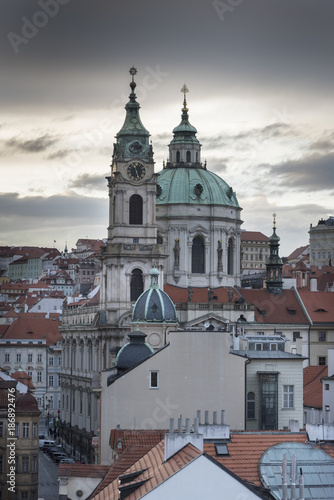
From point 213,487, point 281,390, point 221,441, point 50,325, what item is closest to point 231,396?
point 281,390

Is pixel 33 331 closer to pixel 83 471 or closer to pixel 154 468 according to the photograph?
pixel 83 471

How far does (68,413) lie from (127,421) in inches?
2666

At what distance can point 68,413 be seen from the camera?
128 metres

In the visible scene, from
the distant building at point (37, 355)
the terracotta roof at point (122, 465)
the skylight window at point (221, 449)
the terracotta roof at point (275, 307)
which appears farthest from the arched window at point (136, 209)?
the skylight window at point (221, 449)

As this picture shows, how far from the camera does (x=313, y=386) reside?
83.8 meters

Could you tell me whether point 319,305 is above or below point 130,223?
below

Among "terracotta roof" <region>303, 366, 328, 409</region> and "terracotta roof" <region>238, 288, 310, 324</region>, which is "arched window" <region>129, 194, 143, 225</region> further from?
"terracotta roof" <region>303, 366, 328, 409</region>

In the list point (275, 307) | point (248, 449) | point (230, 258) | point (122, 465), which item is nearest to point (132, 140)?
point (230, 258)

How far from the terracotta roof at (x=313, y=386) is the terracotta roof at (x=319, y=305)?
2997 cm

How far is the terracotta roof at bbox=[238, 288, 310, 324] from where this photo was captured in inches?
4860

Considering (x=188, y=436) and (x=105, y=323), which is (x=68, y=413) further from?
(x=188, y=436)

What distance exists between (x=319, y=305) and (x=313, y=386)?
43774mm

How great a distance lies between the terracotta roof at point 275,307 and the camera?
12344 centimetres

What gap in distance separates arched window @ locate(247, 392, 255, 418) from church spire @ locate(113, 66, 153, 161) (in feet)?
185
